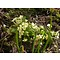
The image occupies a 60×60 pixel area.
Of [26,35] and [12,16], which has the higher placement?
[12,16]

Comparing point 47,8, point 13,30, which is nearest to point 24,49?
point 13,30
